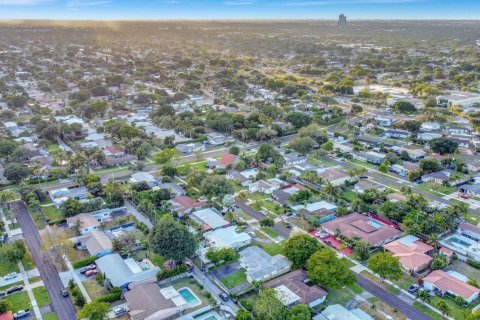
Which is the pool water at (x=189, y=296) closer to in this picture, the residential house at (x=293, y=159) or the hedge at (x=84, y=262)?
the hedge at (x=84, y=262)

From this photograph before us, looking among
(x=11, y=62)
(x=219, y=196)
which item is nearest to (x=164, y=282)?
(x=219, y=196)

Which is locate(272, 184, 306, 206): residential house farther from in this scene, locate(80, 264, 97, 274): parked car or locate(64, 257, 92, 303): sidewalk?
locate(64, 257, 92, 303): sidewalk

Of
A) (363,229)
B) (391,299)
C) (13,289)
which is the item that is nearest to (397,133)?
(363,229)

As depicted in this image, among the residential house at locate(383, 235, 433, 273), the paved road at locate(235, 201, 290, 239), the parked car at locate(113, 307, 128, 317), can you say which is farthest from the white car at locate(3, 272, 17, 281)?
the residential house at locate(383, 235, 433, 273)

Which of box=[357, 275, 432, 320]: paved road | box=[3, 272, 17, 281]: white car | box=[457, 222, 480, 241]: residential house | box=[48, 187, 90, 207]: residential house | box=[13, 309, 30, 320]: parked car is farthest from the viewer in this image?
box=[48, 187, 90, 207]: residential house

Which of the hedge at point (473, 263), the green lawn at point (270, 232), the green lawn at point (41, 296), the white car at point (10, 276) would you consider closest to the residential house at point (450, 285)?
the hedge at point (473, 263)

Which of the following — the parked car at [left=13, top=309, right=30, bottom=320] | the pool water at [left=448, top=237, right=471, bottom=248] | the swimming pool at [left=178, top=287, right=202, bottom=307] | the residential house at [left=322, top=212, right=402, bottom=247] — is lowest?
the swimming pool at [left=178, top=287, right=202, bottom=307]
